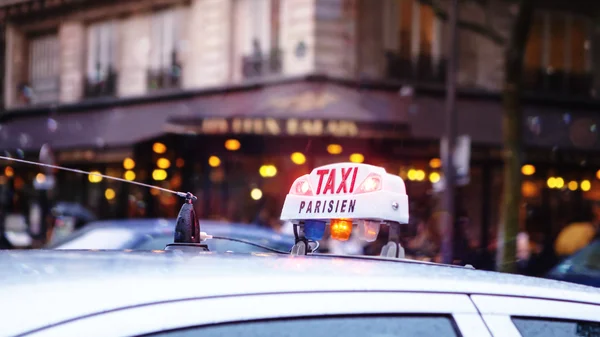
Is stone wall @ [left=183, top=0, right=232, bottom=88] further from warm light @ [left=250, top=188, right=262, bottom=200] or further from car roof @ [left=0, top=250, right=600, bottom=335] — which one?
car roof @ [left=0, top=250, right=600, bottom=335]

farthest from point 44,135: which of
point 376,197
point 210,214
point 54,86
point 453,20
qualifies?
point 376,197

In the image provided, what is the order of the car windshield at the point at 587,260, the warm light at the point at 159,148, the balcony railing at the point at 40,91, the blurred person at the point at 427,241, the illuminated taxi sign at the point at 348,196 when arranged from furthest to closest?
the balcony railing at the point at 40,91, the warm light at the point at 159,148, the blurred person at the point at 427,241, the car windshield at the point at 587,260, the illuminated taxi sign at the point at 348,196

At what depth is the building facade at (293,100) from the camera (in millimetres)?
15820

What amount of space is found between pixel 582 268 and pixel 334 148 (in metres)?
10.1

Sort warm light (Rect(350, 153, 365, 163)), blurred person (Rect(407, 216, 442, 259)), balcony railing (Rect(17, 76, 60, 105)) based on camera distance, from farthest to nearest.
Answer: balcony railing (Rect(17, 76, 60, 105))
warm light (Rect(350, 153, 365, 163))
blurred person (Rect(407, 216, 442, 259))

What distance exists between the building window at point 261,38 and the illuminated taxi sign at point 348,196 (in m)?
14.0

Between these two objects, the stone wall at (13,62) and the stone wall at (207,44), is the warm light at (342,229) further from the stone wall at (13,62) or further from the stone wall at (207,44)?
the stone wall at (13,62)

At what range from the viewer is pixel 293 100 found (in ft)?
51.6

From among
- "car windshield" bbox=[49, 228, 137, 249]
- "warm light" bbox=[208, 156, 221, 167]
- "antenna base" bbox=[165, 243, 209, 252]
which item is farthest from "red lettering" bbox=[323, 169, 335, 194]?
"warm light" bbox=[208, 156, 221, 167]

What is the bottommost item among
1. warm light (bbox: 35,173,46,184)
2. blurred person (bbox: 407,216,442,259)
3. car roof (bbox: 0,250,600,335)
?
blurred person (bbox: 407,216,442,259)

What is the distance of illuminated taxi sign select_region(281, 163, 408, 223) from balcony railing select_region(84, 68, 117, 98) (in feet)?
59.6

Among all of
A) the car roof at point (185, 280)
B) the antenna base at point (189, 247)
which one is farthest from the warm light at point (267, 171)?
the car roof at point (185, 280)

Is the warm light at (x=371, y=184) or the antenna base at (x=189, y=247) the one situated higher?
the warm light at (x=371, y=184)

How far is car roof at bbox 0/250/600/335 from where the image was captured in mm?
1393
